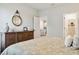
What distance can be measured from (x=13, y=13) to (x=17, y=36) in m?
0.42

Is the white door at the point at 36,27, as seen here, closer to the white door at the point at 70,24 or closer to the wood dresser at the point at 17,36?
the wood dresser at the point at 17,36

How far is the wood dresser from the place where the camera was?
2.07 meters

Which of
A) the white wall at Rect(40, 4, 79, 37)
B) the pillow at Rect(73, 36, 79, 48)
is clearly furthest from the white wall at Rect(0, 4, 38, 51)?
the pillow at Rect(73, 36, 79, 48)

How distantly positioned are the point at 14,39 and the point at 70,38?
39.4 inches

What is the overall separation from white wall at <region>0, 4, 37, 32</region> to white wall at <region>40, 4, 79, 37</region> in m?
0.23

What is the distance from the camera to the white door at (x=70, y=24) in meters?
2.08

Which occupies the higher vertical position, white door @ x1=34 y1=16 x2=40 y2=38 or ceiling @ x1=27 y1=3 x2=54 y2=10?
ceiling @ x1=27 y1=3 x2=54 y2=10

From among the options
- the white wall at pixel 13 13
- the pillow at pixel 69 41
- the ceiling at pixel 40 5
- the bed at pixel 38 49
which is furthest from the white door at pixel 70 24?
the white wall at pixel 13 13

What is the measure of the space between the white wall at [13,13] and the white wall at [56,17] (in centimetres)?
23

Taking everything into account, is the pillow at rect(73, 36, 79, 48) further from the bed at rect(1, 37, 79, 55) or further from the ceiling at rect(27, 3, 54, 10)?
the ceiling at rect(27, 3, 54, 10)

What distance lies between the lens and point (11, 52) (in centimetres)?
204

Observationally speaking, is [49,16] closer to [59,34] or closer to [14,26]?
[59,34]

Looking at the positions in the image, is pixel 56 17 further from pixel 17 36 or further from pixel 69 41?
pixel 17 36

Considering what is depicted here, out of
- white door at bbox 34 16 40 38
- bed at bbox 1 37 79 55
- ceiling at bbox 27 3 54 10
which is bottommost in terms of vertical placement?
bed at bbox 1 37 79 55
